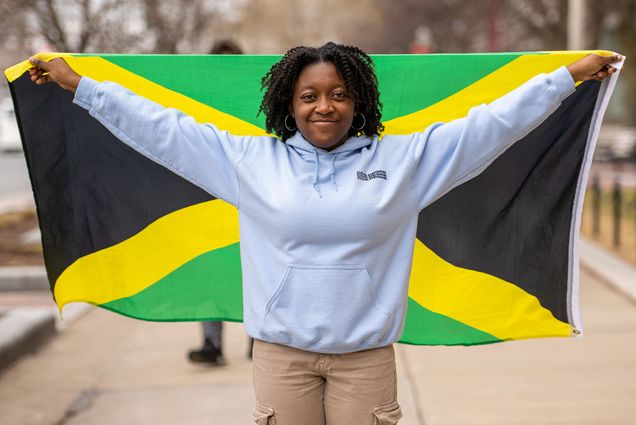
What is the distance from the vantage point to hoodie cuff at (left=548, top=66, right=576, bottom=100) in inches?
117

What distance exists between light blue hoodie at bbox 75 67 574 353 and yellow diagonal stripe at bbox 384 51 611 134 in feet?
3.37

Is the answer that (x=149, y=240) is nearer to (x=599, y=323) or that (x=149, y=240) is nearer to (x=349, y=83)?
(x=349, y=83)

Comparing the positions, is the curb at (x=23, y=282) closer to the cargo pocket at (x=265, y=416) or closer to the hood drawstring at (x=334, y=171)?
the cargo pocket at (x=265, y=416)

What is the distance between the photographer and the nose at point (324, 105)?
2775 mm

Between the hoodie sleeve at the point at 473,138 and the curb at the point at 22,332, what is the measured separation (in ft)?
13.6

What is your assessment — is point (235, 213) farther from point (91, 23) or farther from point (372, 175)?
point (91, 23)

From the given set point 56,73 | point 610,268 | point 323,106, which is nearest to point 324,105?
point 323,106

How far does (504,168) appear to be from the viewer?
155 inches

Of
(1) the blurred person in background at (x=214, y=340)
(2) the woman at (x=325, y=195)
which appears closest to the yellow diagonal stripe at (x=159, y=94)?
(2) the woman at (x=325, y=195)

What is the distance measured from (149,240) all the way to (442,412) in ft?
6.87

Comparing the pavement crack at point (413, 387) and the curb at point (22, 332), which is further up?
the curb at point (22, 332)

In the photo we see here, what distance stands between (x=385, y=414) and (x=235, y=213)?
5.29 ft

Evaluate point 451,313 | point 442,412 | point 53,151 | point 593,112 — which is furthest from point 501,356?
point 53,151

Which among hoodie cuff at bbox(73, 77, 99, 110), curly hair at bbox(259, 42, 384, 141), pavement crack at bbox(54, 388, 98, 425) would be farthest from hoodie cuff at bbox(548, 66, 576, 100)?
pavement crack at bbox(54, 388, 98, 425)
